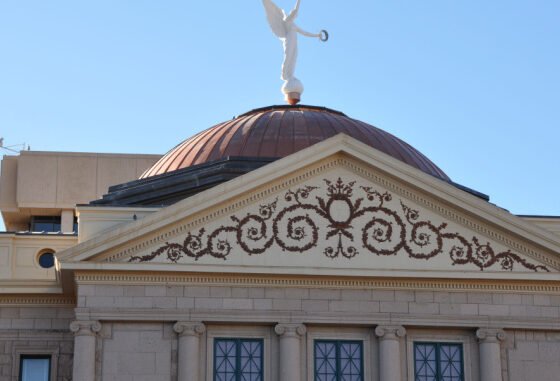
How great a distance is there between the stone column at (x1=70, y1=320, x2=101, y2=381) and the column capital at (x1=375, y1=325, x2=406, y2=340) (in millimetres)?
6800

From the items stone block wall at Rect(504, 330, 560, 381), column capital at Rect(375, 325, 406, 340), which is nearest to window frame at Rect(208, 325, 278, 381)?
column capital at Rect(375, 325, 406, 340)

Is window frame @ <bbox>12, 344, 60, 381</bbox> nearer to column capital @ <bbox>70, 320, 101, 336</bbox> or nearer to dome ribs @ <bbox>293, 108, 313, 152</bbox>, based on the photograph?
column capital @ <bbox>70, 320, 101, 336</bbox>

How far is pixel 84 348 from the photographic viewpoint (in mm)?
41562

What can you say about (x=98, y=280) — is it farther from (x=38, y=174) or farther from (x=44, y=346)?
(x=38, y=174)

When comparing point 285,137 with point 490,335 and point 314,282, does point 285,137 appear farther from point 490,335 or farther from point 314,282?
point 490,335

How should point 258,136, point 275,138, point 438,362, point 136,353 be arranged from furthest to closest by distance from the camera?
point 258,136
point 275,138
point 438,362
point 136,353

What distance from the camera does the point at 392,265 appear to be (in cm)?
4284

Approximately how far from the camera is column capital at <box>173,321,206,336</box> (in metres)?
42.0

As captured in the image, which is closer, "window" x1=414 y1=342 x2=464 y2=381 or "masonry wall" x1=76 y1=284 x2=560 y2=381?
"masonry wall" x1=76 y1=284 x2=560 y2=381

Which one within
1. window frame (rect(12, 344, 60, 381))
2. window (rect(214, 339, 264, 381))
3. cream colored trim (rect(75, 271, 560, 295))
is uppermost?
cream colored trim (rect(75, 271, 560, 295))

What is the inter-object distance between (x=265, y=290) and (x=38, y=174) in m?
26.3

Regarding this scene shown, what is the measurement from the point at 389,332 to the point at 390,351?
0.48 metres

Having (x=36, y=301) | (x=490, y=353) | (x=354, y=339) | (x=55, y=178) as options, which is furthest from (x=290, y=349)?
(x=55, y=178)

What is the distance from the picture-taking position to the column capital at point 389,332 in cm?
4253
